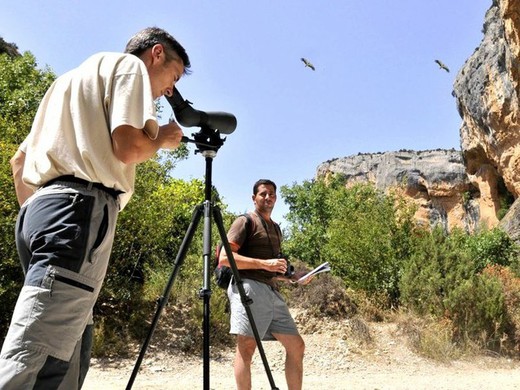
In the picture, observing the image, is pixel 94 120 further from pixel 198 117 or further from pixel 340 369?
pixel 340 369

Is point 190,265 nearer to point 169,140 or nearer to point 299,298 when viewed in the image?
point 299,298

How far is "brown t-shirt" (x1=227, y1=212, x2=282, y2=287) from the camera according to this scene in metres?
3.27

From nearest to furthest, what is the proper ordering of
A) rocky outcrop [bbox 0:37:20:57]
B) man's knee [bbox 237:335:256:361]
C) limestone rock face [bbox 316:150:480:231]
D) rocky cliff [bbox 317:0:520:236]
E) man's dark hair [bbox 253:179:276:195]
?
man's knee [bbox 237:335:256:361] < man's dark hair [bbox 253:179:276:195] < rocky cliff [bbox 317:0:520:236] < rocky outcrop [bbox 0:37:20:57] < limestone rock face [bbox 316:150:480:231]

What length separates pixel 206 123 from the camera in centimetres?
226

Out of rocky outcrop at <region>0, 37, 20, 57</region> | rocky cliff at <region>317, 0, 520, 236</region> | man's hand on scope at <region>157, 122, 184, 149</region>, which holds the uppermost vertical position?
rocky outcrop at <region>0, 37, 20, 57</region>

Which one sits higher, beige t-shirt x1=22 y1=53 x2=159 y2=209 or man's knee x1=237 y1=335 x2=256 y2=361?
beige t-shirt x1=22 y1=53 x2=159 y2=209

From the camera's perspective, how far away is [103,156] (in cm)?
148

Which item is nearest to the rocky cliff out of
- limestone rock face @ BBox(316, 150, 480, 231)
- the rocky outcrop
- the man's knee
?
limestone rock face @ BBox(316, 150, 480, 231)

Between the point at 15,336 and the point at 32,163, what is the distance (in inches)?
22.4

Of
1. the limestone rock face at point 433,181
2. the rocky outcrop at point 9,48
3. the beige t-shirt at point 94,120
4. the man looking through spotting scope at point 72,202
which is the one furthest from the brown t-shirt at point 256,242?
the limestone rock face at point 433,181

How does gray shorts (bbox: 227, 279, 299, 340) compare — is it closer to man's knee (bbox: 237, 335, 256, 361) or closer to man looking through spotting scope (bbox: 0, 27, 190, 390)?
man's knee (bbox: 237, 335, 256, 361)

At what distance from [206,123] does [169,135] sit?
0.66 metres

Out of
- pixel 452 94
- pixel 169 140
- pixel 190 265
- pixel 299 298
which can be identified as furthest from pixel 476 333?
pixel 452 94

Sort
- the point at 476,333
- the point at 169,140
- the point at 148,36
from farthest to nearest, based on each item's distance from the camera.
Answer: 1. the point at 476,333
2. the point at 148,36
3. the point at 169,140
